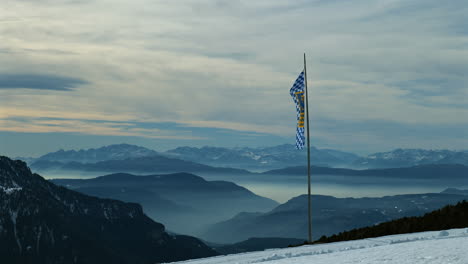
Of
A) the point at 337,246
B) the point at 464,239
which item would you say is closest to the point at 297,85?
the point at 337,246

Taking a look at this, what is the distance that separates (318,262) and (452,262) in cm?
377

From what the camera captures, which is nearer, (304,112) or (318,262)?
(318,262)

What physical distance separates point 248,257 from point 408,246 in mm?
6700

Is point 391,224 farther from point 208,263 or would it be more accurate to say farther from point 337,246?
point 208,263

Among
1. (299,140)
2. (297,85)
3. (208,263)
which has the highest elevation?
(297,85)

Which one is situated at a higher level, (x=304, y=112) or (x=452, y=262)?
(x=304, y=112)

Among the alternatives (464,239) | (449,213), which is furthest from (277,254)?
(449,213)

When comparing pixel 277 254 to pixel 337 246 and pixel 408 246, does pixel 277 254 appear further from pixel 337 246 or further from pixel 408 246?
pixel 408 246

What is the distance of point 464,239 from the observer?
55.6ft

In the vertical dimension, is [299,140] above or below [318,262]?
above

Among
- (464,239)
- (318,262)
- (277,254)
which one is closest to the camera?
(318,262)

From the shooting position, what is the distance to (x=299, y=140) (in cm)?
4119

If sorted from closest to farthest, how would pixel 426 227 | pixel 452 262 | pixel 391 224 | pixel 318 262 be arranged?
1. pixel 452 262
2. pixel 318 262
3. pixel 426 227
4. pixel 391 224

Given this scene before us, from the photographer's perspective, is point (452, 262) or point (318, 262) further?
point (318, 262)
